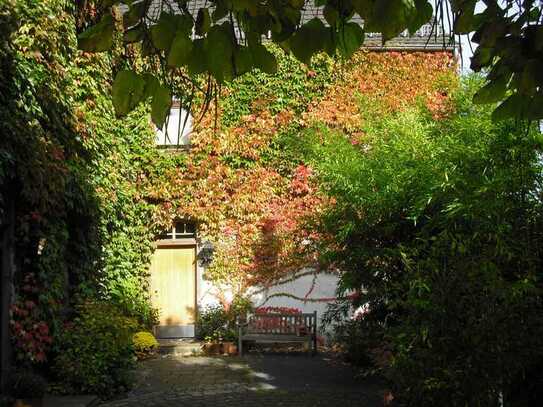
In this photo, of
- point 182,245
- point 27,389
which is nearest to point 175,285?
point 182,245

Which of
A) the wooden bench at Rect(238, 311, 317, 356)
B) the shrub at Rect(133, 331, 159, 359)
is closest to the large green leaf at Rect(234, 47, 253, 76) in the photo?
the shrub at Rect(133, 331, 159, 359)

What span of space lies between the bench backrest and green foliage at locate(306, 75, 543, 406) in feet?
9.59

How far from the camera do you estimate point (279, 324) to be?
13305 mm

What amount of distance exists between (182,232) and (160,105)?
12.4m

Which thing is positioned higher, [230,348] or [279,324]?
[279,324]

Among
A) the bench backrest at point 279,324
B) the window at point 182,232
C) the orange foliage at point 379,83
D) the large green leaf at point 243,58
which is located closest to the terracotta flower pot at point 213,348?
the bench backrest at point 279,324

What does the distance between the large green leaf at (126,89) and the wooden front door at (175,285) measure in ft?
40.6

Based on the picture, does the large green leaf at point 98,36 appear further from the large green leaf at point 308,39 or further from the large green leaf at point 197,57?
the large green leaf at point 308,39

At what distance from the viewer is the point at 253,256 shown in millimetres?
14148

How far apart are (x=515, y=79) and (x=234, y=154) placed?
11378mm

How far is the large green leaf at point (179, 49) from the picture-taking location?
91.7 inches

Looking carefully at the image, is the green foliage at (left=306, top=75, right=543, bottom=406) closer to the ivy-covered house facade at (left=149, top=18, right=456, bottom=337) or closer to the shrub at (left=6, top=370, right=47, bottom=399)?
the shrub at (left=6, top=370, right=47, bottom=399)

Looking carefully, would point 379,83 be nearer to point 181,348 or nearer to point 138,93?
point 181,348

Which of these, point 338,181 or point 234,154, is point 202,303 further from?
point 338,181
